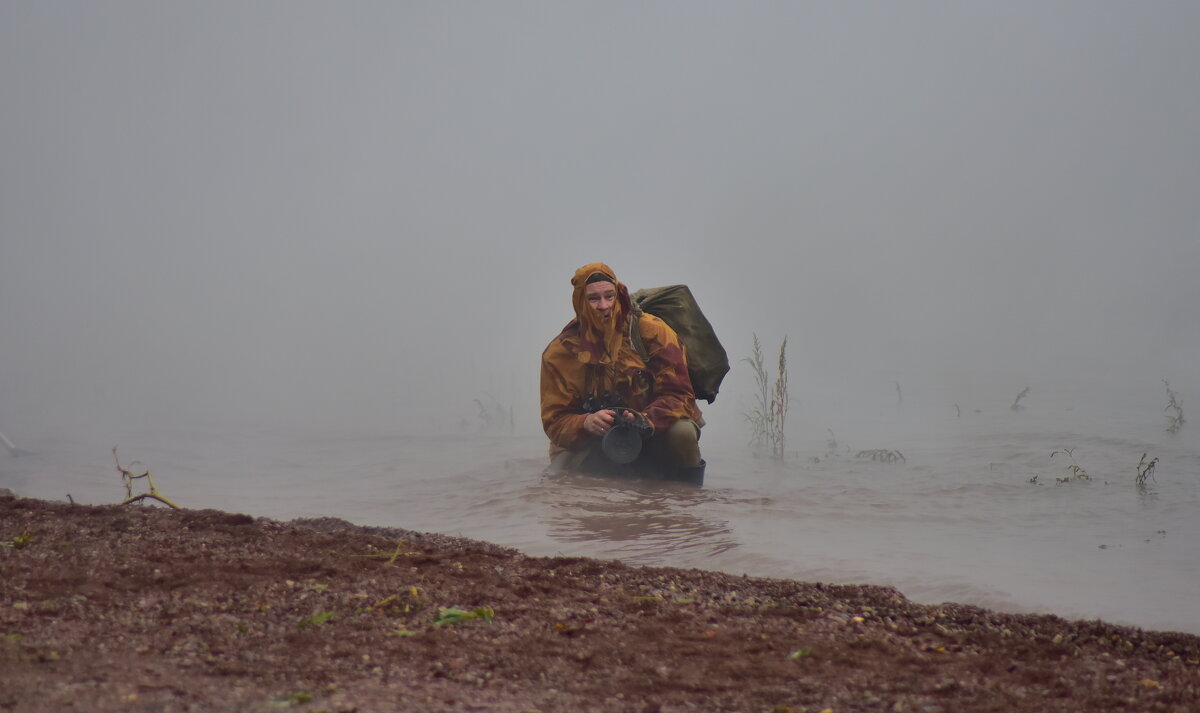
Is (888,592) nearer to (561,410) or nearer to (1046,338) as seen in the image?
(561,410)

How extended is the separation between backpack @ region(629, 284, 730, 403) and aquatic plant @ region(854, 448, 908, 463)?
2098 mm

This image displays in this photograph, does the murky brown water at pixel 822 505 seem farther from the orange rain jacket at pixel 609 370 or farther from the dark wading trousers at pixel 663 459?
the orange rain jacket at pixel 609 370

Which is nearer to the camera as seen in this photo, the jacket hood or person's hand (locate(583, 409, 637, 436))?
person's hand (locate(583, 409, 637, 436))

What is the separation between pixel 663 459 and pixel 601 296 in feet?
3.84

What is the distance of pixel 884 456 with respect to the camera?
28.6 feet

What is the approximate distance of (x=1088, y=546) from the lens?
A: 4914 millimetres

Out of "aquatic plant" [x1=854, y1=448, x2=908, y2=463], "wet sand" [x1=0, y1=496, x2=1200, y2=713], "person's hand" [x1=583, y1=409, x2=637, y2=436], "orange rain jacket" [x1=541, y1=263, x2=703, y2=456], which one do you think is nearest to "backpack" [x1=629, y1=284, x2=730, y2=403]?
"orange rain jacket" [x1=541, y1=263, x2=703, y2=456]

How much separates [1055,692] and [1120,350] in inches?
915

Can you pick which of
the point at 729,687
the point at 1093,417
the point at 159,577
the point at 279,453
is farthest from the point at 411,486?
the point at 1093,417

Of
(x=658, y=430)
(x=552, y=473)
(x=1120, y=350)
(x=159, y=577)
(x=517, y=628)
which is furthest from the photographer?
(x=1120, y=350)

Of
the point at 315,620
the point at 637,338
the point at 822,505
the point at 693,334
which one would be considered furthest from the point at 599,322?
the point at 315,620

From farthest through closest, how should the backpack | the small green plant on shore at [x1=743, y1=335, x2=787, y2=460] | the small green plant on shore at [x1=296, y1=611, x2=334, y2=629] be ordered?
the small green plant on shore at [x1=743, y1=335, x2=787, y2=460]
the backpack
the small green plant on shore at [x1=296, y1=611, x2=334, y2=629]

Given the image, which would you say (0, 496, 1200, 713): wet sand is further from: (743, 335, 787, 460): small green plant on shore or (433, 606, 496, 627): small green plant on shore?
(743, 335, 787, 460): small green plant on shore

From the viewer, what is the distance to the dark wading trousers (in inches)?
264
